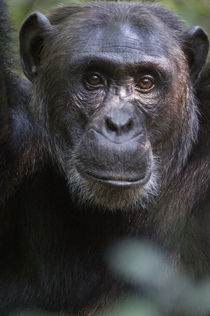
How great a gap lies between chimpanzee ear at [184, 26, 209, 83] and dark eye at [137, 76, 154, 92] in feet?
1.68

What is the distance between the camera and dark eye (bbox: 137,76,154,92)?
17.7ft

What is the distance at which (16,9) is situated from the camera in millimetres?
7973

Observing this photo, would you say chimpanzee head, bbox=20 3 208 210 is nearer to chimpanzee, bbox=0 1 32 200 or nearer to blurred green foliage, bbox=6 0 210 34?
chimpanzee, bbox=0 1 32 200

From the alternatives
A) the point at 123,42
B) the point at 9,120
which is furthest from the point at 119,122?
the point at 9,120

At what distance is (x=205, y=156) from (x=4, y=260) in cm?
187

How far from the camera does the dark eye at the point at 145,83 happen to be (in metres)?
5.41

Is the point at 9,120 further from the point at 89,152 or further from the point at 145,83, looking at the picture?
the point at 145,83

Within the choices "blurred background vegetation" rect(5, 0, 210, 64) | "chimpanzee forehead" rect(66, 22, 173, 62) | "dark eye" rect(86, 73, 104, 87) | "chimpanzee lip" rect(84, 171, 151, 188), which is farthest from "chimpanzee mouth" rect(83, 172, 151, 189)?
"blurred background vegetation" rect(5, 0, 210, 64)

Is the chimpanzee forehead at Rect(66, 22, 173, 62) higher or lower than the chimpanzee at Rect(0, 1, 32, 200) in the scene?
higher

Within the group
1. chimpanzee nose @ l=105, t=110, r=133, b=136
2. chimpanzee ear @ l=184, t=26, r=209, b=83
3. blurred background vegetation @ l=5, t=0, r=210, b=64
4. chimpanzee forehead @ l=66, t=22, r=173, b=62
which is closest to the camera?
chimpanzee nose @ l=105, t=110, r=133, b=136

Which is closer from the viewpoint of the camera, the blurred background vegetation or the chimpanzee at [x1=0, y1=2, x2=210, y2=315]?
the chimpanzee at [x1=0, y1=2, x2=210, y2=315]

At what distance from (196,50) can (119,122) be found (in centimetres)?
120

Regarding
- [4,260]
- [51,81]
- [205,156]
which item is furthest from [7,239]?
[205,156]

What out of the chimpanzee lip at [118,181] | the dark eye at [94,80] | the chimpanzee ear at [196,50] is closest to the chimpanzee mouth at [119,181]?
the chimpanzee lip at [118,181]
